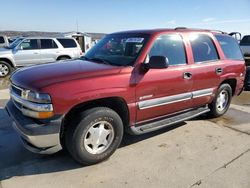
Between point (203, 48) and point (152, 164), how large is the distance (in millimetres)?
2454

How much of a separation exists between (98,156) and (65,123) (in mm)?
652

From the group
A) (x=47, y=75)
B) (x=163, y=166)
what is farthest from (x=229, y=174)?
(x=47, y=75)

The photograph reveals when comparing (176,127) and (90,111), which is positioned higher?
(90,111)

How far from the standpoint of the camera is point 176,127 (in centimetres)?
511

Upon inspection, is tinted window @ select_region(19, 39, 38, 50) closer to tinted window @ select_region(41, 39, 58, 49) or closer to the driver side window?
tinted window @ select_region(41, 39, 58, 49)

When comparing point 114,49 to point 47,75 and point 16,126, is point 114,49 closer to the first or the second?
point 47,75

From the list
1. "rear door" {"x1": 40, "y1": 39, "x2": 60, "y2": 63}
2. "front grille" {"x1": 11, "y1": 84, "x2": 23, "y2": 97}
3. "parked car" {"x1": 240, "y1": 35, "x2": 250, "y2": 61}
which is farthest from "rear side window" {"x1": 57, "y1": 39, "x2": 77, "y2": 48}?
"parked car" {"x1": 240, "y1": 35, "x2": 250, "y2": 61}

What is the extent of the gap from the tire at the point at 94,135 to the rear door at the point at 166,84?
472 mm

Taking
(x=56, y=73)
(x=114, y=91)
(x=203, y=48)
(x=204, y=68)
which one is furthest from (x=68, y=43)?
(x=114, y=91)

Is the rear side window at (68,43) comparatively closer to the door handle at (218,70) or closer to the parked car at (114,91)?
the parked car at (114,91)

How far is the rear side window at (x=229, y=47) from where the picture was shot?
5.53 m

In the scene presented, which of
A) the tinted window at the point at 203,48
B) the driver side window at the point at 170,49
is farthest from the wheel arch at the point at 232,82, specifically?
the driver side window at the point at 170,49

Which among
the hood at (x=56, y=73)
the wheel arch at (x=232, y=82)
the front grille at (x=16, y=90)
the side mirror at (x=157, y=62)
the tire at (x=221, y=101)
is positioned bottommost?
the tire at (x=221, y=101)

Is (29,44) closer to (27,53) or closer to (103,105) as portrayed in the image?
(27,53)
